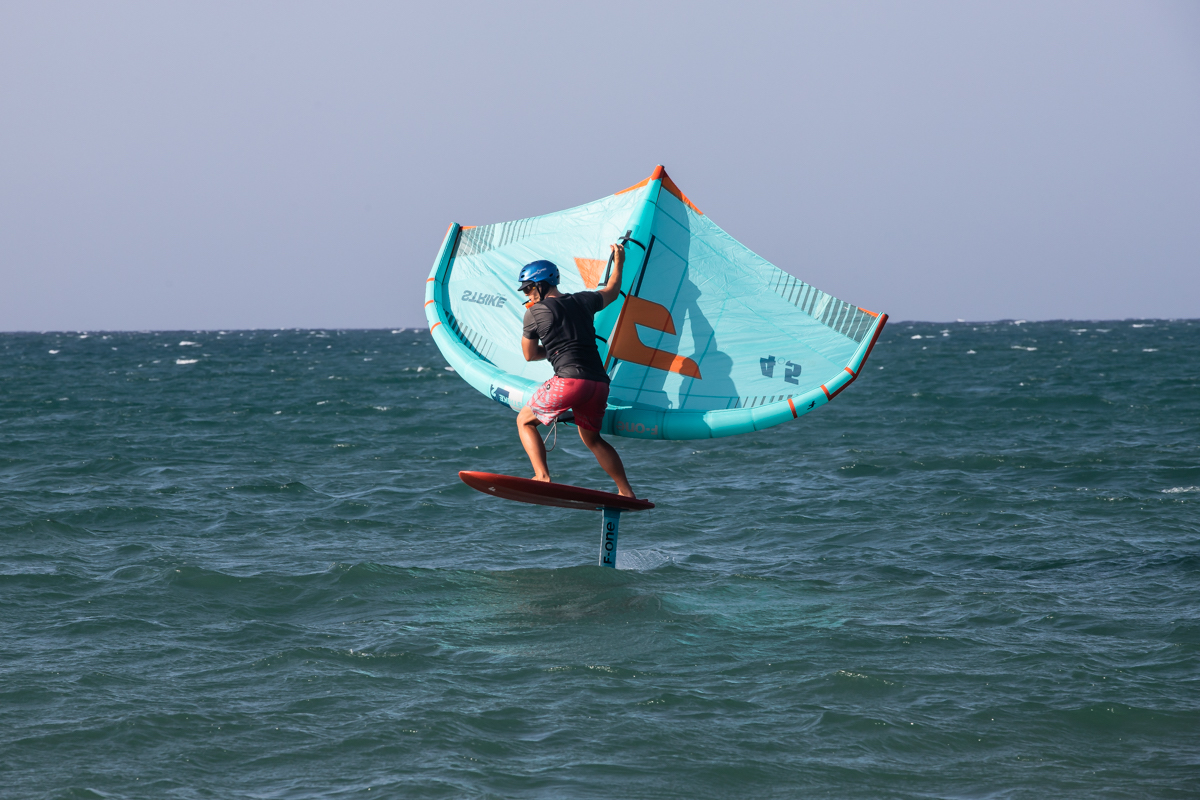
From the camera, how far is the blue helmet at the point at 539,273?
23.9 feet

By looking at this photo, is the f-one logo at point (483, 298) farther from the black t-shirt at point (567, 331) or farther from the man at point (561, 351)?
the black t-shirt at point (567, 331)

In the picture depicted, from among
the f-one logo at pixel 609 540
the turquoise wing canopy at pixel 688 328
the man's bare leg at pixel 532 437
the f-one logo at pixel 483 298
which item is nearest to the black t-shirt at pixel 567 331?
the man's bare leg at pixel 532 437

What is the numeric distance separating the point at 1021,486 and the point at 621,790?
10.4 meters

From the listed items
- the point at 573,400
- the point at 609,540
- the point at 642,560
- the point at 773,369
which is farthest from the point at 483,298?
the point at 642,560

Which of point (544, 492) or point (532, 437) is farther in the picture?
point (532, 437)

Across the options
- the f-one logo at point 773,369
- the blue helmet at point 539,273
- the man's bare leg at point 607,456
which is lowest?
the man's bare leg at point 607,456

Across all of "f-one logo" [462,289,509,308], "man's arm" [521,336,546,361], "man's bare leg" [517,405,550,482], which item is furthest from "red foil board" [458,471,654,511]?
"f-one logo" [462,289,509,308]

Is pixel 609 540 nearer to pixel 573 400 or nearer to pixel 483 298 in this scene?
Answer: pixel 573 400

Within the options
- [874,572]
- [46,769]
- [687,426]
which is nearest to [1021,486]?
[874,572]

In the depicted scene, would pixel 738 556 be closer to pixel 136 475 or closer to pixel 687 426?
pixel 687 426

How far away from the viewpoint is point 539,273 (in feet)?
23.9

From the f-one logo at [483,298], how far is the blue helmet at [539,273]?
157 cm

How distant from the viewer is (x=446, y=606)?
27.7ft

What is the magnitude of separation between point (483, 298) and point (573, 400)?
6.93 feet
